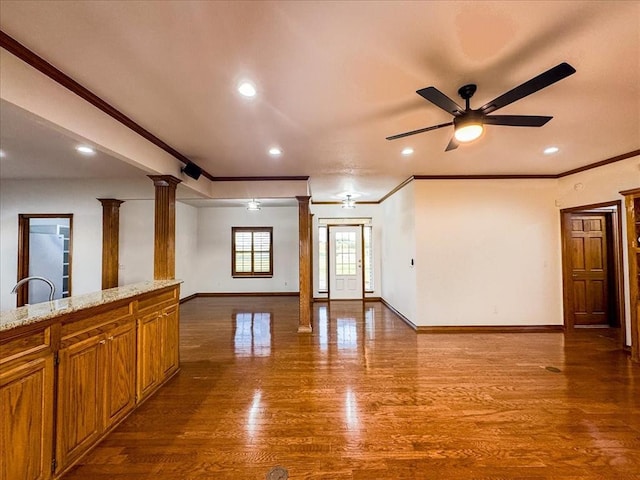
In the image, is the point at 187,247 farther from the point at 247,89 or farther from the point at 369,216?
the point at 247,89

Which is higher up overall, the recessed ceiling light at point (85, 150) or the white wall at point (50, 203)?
the recessed ceiling light at point (85, 150)

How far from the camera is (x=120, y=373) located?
7.48 ft

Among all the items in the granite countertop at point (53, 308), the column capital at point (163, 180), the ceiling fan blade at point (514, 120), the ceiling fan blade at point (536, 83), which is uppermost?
the ceiling fan blade at point (536, 83)

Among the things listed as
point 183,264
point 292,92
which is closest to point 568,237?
point 292,92

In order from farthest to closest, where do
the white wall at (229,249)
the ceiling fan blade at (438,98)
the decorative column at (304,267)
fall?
the white wall at (229,249), the decorative column at (304,267), the ceiling fan blade at (438,98)

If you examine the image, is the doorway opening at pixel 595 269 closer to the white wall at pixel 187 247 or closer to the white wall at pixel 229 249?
the white wall at pixel 229 249

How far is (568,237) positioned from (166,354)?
607 centimetres

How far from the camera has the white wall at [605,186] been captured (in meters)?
3.70

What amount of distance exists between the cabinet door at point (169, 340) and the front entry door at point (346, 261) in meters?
4.50

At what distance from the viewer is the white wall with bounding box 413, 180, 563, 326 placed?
15.3ft

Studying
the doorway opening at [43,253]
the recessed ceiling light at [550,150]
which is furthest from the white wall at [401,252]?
the doorway opening at [43,253]

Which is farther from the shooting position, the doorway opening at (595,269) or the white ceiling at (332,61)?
the doorway opening at (595,269)

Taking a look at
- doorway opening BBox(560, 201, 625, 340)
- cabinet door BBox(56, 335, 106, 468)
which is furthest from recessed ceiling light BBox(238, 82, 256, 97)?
doorway opening BBox(560, 201, 625, 340)

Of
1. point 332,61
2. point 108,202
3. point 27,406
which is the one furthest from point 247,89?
point 108,202
